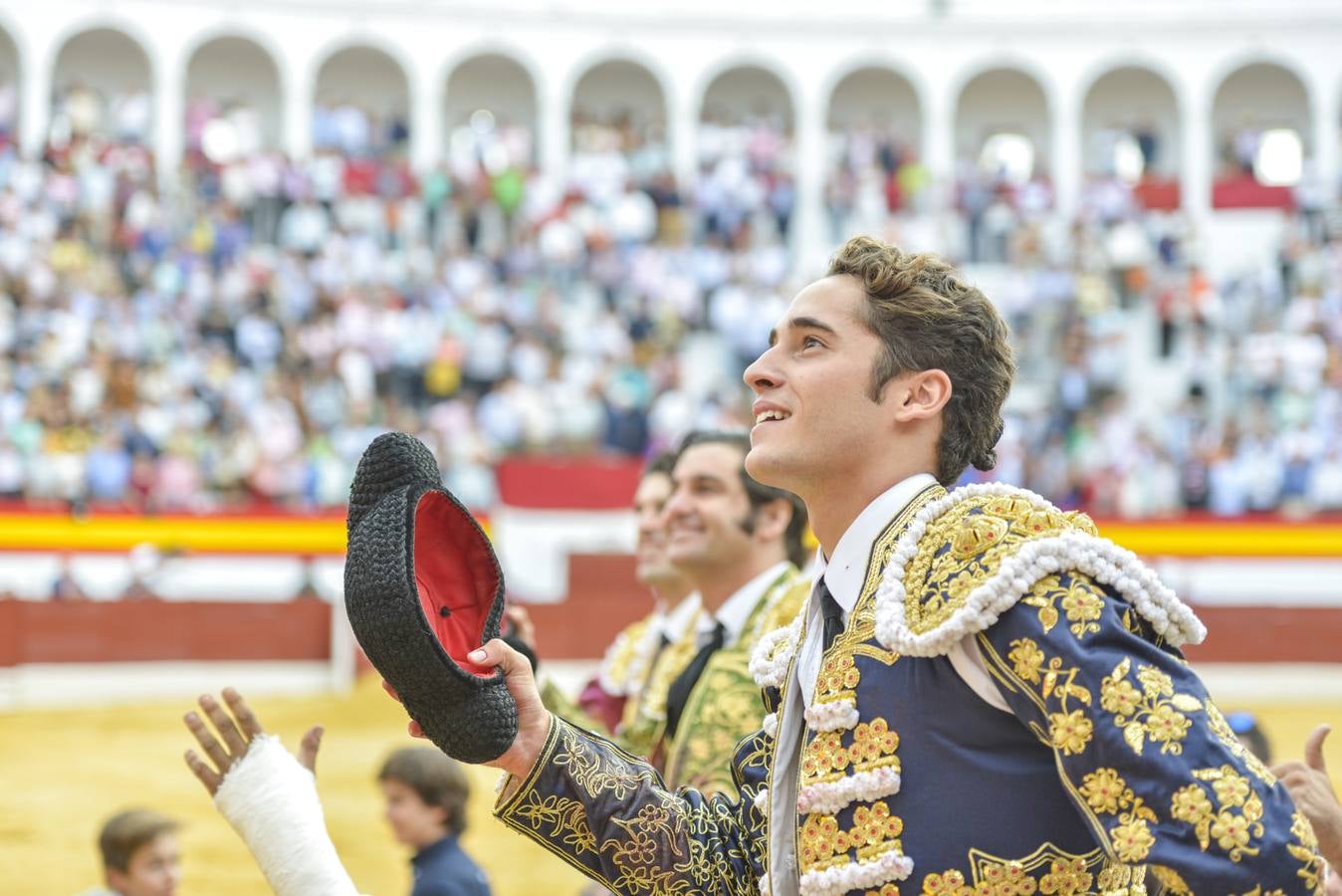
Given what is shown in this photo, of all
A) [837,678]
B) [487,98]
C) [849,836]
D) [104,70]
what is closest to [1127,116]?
[487,98]

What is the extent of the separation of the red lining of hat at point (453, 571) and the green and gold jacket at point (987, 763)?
15 centimetres

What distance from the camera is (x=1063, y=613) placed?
1550 mm

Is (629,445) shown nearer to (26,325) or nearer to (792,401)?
(26,325)

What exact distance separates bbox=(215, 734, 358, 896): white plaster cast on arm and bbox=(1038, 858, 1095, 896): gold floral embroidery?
973 millimetres

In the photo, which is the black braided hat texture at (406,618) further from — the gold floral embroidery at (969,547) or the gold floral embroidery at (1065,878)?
the gold floral embroidery at (1065,878)

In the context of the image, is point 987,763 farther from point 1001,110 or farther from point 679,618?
point 1001,110

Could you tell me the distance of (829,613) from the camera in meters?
1.90

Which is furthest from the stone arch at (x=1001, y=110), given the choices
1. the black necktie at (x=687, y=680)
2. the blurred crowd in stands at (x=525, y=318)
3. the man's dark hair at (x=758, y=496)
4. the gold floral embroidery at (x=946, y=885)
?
the gold floral embroidery at (x=946, y=885)

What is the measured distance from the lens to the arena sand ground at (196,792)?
20.2ft

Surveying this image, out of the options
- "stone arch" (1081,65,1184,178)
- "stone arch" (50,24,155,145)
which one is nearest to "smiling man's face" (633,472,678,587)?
"stone arch" (50,24,155,145)

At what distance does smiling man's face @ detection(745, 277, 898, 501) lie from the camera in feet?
6.05

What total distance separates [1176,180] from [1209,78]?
2458 millimetres

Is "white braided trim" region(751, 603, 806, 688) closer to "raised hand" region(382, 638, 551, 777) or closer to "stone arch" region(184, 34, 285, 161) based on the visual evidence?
"raised hand" region(382, 638, 551, 777)

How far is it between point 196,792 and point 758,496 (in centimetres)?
487
